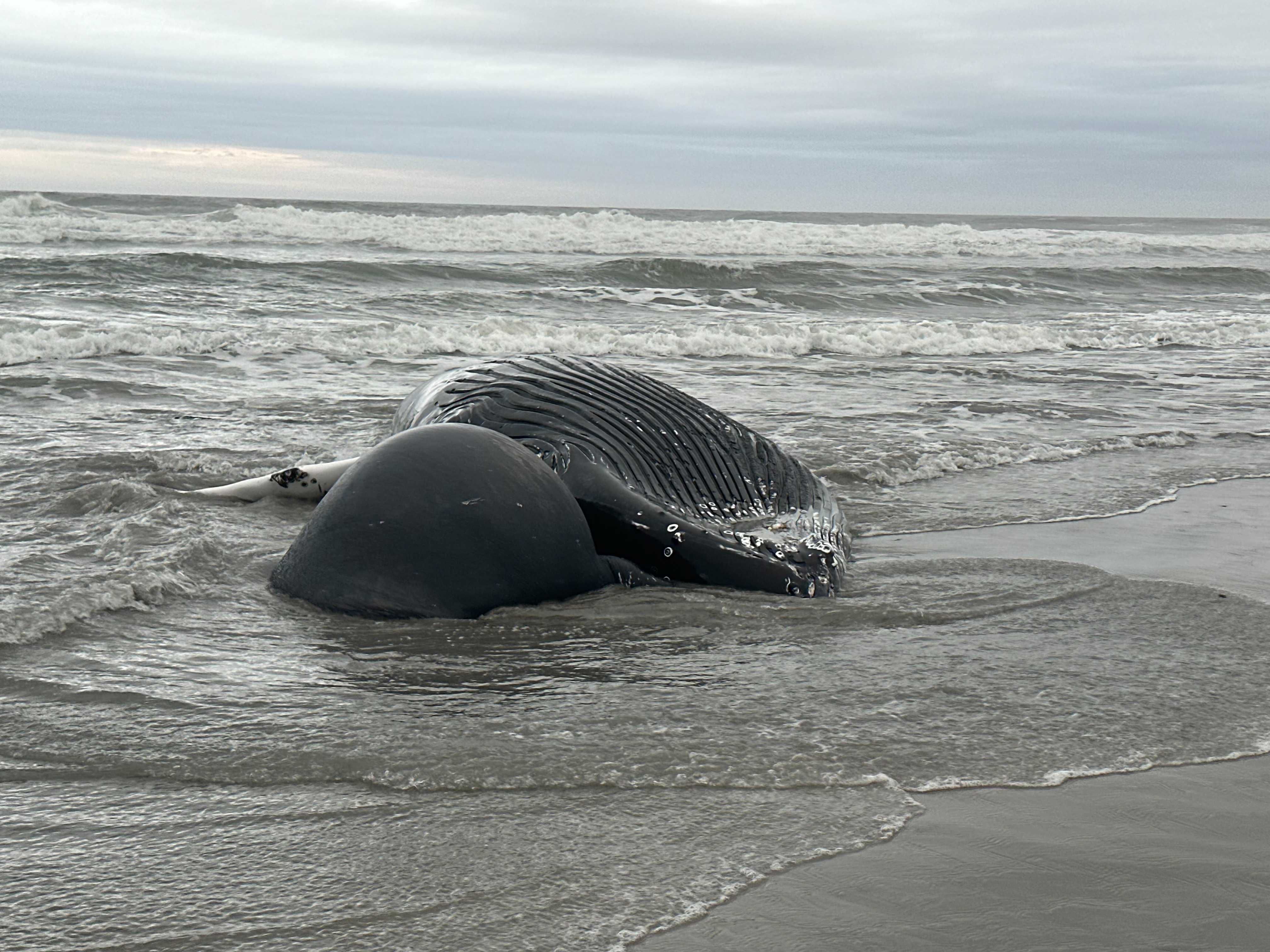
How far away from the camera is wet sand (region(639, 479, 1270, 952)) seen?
8.56 ft

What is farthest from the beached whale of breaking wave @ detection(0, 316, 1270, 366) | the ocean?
breaking wave @ detection(0, 316, 1270, 366)

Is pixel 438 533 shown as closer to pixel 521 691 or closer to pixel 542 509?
pixel 542 509

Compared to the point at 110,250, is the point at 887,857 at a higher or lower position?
lower

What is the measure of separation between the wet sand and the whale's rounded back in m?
1.76

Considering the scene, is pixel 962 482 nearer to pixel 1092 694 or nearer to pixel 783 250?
pixel 1092 694

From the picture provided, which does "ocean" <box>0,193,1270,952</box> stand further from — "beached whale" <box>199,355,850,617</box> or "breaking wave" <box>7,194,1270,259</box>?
"breaking wave" <box>7,194,1270,259</box>

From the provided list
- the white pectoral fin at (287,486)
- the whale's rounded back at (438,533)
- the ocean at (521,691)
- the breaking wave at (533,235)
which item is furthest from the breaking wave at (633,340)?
the breaking wave at (533,235)

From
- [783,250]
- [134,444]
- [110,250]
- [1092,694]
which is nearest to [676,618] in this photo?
[1092,694]

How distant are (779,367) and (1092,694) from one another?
33.9 ft

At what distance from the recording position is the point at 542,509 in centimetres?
455

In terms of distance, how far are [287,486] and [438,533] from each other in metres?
2.51

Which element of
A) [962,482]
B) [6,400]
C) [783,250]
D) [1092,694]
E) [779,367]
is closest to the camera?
[1092,694]

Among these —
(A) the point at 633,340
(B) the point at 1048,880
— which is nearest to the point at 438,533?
(B) the point at 1048,880

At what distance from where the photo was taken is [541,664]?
4.18m
